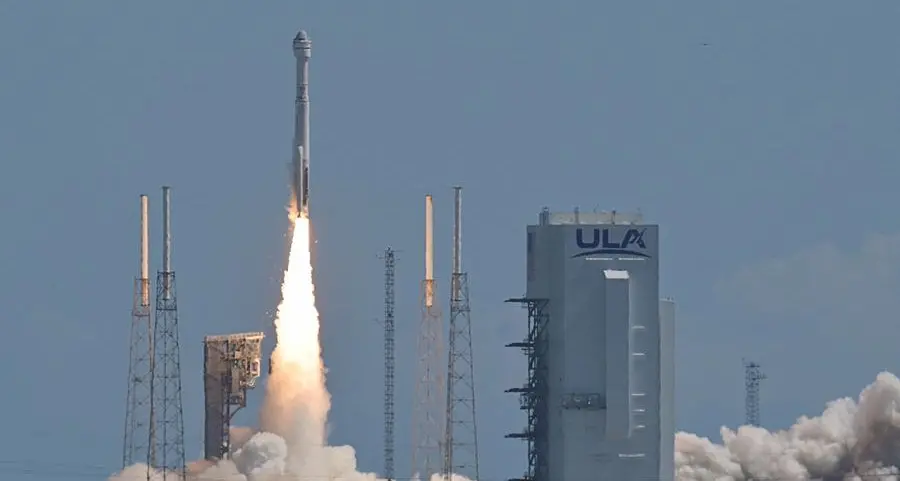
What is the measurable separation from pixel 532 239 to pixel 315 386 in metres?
18.4

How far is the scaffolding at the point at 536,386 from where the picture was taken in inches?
4099

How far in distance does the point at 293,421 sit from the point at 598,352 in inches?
837

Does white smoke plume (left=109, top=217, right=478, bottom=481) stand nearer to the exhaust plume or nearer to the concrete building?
the exhaust plume

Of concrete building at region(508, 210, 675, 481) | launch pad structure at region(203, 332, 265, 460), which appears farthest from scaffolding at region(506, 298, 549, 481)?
launch pad structure at region(203, 332, 265, 460)

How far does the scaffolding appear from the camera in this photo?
104 m

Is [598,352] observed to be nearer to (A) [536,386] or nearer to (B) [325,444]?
(A) [536,386]

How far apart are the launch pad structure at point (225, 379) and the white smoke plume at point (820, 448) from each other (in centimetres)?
1375

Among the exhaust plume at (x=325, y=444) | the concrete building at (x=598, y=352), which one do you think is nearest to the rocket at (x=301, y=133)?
the exhaust plume at (x=325, y=444)

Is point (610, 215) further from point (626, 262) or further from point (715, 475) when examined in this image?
point (715, 475)

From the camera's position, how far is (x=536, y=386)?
104500mm

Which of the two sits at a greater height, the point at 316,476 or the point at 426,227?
the point at 426,227

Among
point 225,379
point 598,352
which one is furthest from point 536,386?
point 225,379

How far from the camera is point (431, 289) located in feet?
389

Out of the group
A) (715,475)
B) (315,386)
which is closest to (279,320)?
(315,386)
